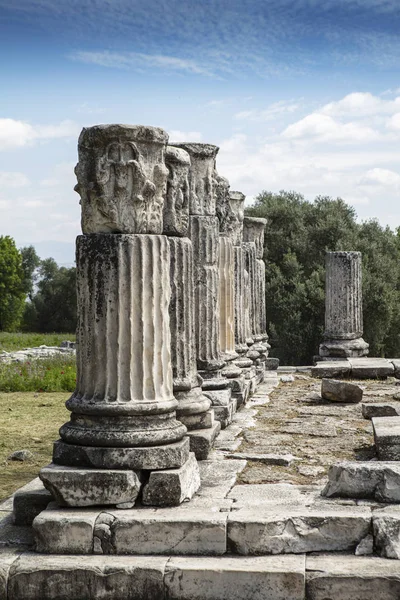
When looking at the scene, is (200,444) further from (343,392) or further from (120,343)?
(343,392)

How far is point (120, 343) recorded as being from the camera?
6.68 m

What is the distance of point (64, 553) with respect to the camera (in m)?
6.11

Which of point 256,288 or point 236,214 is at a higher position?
point 236,214

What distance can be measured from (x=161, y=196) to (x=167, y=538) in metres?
2.50

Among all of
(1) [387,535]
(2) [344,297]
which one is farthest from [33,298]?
(1) [387,535]

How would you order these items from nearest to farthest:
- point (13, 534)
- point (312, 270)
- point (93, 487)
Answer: point (93, 487) → point (13, 534) → point (312, 270)

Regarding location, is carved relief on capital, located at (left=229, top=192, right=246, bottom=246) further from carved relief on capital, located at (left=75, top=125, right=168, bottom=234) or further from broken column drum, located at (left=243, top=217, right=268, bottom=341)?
carved relief on capital, located at (left=75, top=125, right=168, bottom=234)

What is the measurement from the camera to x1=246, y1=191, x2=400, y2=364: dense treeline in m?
29.3

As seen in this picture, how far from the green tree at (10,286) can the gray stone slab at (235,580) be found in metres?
57.3

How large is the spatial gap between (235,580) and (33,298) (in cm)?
5986

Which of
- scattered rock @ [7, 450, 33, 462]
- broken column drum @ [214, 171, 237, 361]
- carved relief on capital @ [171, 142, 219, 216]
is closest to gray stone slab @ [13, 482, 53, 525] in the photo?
scattered rock @ [7, 450, 33, 462]

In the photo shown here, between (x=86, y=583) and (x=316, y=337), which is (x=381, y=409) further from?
(x=316, y=337)

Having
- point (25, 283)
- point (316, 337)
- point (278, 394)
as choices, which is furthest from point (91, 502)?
point (25, 283)

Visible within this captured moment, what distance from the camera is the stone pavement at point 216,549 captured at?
5.65 metres
